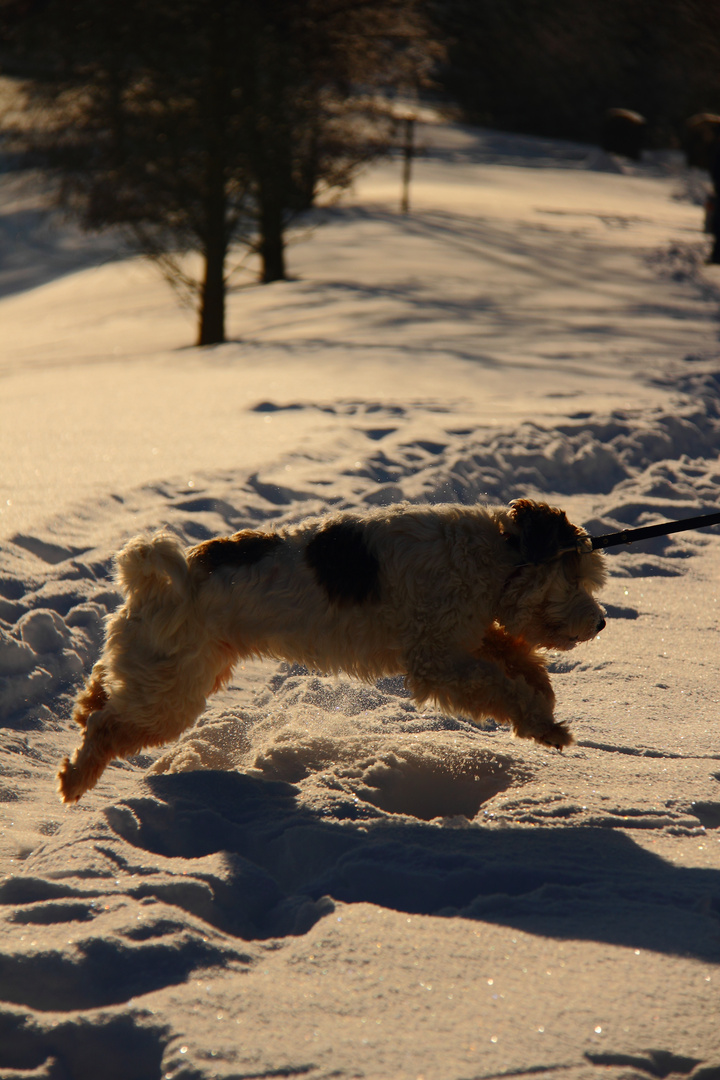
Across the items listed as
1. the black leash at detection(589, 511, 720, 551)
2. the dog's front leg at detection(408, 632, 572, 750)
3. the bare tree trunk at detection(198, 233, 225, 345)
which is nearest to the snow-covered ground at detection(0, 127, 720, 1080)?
the dog's front leg at detection(408, 632, 572, 750)

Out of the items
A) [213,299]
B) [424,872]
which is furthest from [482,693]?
[213,299]

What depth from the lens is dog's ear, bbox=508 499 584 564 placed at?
358 centimetres

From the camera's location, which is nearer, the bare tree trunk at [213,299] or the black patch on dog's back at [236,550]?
the black patch on dog's back at [236,550]

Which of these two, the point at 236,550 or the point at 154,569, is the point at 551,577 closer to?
the point at 236,550

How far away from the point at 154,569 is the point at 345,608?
2.26 ft

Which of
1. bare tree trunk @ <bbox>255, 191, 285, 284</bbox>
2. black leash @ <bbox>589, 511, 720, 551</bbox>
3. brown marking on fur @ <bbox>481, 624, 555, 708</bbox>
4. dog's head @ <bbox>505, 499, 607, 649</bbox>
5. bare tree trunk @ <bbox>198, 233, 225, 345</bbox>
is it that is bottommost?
brown marking on fur @ <bbox>481, 624, 555, 708</bbox>

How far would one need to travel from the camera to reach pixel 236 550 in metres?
3.67

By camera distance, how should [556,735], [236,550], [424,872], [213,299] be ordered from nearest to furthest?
[424,872], [556,735], [236,550], [213,299]

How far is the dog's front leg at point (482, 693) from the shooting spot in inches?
135

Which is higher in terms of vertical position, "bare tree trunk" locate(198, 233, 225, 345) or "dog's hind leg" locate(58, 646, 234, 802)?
"bare tree trunk" locate(198, 233, 225, 345)

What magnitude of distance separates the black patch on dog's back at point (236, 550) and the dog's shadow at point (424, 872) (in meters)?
0.82

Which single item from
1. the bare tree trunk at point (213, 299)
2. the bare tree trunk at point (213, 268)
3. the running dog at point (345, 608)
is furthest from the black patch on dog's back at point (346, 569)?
the bare tree trunk at point (213, 299)

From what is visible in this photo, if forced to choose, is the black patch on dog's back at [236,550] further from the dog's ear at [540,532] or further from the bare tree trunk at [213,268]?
the bare tree trunk at [213,268]

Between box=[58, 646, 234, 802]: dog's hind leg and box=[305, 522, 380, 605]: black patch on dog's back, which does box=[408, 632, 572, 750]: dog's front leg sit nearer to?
box=[305, 522, 380, 605]: black patch on dog's back
